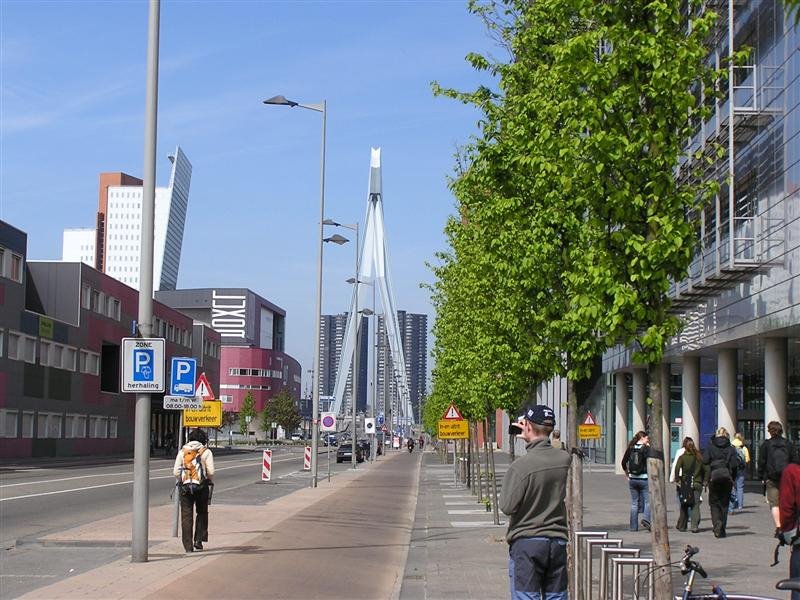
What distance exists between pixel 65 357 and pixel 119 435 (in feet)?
48.6

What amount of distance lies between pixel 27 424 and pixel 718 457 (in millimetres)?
56784

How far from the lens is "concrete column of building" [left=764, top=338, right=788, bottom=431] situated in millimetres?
35125

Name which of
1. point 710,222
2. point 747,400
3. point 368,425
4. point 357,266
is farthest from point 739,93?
point 368,425

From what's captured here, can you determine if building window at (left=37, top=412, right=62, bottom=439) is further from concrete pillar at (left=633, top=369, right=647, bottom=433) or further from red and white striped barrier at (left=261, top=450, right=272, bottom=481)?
concrete pillar at (left=633, top=369, right=647, bottom=433)

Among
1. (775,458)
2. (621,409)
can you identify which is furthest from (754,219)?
(621,409)

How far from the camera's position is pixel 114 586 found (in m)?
13.2

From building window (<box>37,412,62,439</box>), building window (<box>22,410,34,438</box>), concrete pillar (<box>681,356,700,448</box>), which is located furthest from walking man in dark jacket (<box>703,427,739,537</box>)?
building window (<box>37,412,62,439</box>)

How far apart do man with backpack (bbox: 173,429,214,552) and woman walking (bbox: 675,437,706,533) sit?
30.9 ft

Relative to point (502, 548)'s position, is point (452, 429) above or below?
above

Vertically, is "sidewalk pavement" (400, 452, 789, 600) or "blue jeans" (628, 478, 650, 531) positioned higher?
"blue jeans" (628, 478, 650, 531)

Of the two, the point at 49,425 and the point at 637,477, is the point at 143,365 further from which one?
the point at 49,425

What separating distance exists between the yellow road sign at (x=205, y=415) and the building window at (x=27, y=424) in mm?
51933

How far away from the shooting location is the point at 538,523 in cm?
768

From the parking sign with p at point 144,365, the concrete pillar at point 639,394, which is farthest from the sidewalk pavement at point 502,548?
the concrete pillar at point 639,394
